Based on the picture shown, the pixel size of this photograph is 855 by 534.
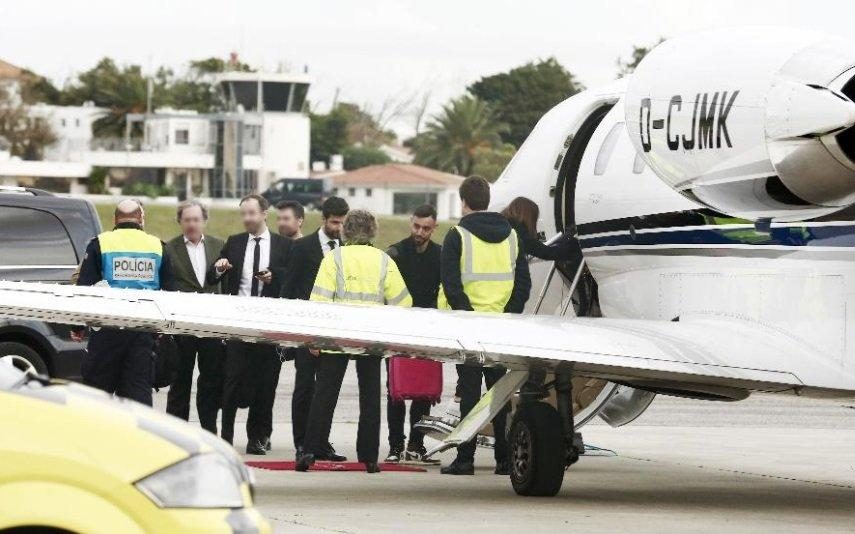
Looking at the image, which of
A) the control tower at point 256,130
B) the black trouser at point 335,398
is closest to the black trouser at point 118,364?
the black trouser at point 335,398

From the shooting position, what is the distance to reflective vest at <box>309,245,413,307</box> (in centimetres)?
1355

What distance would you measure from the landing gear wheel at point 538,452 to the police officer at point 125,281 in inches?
103

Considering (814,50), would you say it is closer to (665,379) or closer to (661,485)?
(665,379)

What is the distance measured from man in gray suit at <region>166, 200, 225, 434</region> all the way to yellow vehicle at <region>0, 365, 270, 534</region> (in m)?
8.47

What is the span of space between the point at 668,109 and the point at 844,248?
1390 millimetres

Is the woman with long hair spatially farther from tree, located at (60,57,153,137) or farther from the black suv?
tree, located at (60,57,153,137)

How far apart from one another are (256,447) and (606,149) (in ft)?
12.1

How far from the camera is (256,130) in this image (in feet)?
397

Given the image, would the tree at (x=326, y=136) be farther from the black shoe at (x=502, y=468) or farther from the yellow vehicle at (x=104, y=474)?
the yellow vehicle at (x=104, y=474)

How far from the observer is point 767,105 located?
33.6ft

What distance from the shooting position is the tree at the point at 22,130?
13575 centimetres

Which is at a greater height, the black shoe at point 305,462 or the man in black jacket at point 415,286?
the man in black jacket at point 415,286

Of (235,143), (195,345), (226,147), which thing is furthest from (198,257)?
(226,147)

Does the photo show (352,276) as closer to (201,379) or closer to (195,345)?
(195,345)
